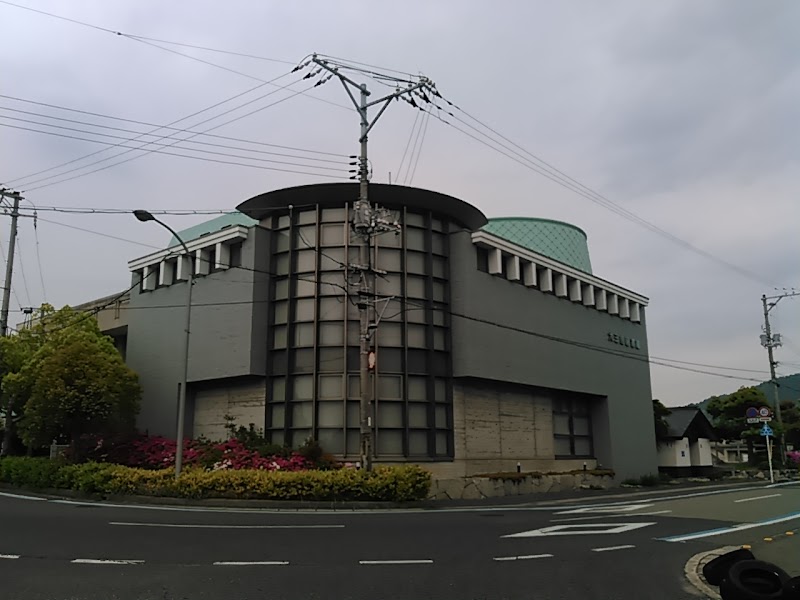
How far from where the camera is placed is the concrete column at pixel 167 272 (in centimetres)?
3108

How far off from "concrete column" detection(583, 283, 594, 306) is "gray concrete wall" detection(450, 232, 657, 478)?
390 millimetres

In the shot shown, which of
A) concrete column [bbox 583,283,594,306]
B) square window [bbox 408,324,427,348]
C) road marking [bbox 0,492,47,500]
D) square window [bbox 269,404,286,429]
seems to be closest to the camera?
road marking [bbox 0,492,47,500]

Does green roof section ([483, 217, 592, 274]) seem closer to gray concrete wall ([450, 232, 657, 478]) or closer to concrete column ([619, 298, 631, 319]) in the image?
concrete column ([619, 298, 631, 319])

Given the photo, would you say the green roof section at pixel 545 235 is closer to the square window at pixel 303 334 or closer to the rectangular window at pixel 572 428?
the rectangular window at pixel 572 428

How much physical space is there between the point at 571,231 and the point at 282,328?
20629mm

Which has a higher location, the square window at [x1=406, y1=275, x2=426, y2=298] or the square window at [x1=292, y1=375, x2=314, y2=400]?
the square window at [x1=406, y1=275, x2=426, y2=298]

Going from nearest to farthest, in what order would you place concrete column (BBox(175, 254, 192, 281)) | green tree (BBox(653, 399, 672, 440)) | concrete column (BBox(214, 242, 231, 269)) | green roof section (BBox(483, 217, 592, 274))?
concrete column (BBox(214, 242, 231, 269))
concrete column (BBox(175, 254, 192, 281))
green roof section (BBox(483, 217, 592, 274))
green tree (BBox(653, 399, 672, 440))

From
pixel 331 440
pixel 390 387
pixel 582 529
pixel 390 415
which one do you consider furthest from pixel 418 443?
pixel 582 529

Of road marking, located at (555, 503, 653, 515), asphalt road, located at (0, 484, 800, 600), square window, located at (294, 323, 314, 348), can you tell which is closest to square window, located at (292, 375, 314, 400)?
square window, located at (294, 323, 314, 348)

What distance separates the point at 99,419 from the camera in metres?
26.3

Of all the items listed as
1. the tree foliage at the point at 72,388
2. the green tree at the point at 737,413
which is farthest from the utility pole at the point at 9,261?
the green tree at the point at 737,413

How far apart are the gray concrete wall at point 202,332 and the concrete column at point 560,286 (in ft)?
47.2

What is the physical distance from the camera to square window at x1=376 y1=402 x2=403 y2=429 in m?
25.4

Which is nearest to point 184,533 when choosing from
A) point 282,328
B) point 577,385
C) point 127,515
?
point 127,515
